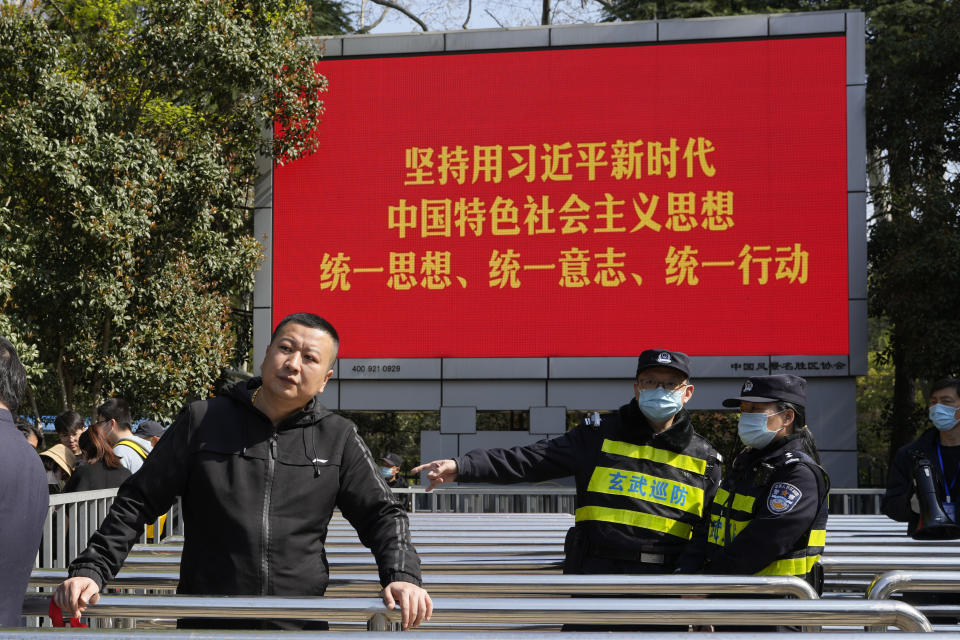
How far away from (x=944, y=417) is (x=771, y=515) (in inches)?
86.6

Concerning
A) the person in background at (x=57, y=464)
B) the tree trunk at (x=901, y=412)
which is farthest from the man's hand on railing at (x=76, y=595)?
the tree trunk at (x=901, y=412)

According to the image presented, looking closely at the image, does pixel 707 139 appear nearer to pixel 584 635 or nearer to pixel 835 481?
pixel 835 481

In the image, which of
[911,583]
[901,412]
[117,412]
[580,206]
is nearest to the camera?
[911,583]

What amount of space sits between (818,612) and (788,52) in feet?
41.6

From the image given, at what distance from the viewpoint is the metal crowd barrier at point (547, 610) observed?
2.53 metres

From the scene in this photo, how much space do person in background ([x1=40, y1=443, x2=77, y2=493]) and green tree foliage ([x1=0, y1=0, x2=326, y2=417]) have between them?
3.67 meters

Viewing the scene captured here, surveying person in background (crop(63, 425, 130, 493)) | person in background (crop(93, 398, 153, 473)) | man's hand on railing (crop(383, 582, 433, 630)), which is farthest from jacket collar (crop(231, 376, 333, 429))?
person in background (crop(93, 398, 153, 473))

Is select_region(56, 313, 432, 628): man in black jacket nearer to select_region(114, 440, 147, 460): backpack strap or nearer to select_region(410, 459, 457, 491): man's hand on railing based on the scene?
select_region(410, 459, 457, 491): man's hand on railing

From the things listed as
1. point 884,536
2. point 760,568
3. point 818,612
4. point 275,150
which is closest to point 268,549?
point 818,612

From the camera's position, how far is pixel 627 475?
4.07m

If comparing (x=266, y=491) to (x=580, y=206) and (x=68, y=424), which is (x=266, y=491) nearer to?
(x=68, y=424)

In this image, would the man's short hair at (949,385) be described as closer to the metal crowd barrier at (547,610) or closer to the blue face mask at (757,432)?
the blue face mask at (757,432)

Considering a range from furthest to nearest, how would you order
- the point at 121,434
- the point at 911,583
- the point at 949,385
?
1. the point at 121,434
2. the point at 949,385
3. the point at 911,583

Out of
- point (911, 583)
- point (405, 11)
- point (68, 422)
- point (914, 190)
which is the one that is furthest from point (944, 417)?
point (405, 11)
